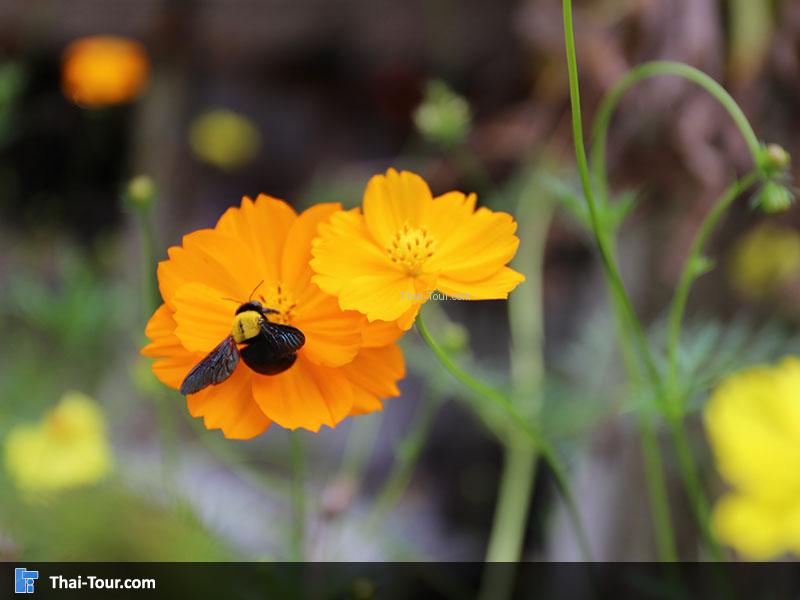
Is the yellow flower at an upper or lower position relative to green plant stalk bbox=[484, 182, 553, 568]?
lower

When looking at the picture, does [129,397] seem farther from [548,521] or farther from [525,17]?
[525,17]

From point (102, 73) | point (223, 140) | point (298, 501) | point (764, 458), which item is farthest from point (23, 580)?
point (223, 140)

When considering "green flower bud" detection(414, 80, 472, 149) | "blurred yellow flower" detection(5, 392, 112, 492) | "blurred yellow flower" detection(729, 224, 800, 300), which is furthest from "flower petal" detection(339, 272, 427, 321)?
"blurred yellow flower" detection(729, 224, 800, 300)

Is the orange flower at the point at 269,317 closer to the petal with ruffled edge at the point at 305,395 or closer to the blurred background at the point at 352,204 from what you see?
the petal with ruffled edge at the point at 305,395

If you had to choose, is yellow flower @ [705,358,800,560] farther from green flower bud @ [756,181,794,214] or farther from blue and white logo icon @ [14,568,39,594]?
blue and white logo icon @ [14,568,39,594]

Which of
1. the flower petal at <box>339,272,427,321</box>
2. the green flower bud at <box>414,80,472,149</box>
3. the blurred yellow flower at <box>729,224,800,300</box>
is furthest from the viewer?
the blurred yellow flower at <box>729,224,800,300</box>

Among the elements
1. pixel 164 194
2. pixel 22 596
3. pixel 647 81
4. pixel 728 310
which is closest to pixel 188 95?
pixel 164 194

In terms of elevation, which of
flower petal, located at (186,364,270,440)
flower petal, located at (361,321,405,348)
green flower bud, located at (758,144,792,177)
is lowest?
flower petal, located at (186,364,270,440)
